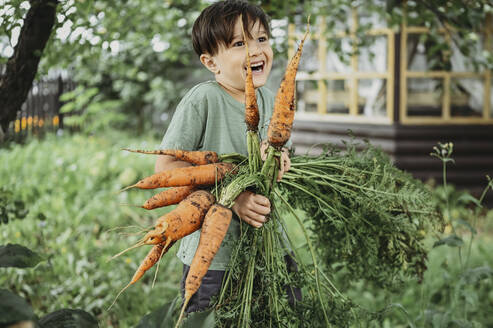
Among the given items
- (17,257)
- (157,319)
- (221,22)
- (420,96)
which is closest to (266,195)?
(157,319)

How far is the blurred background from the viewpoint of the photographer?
2266 millimetres

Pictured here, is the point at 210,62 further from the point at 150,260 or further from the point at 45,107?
the point at 45,107

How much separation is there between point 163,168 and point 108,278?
5.69 feet

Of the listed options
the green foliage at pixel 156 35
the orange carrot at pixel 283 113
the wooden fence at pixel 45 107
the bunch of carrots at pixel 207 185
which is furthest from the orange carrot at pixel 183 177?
the wooden fence at pixel 45 107

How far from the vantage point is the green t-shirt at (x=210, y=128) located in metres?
1.60

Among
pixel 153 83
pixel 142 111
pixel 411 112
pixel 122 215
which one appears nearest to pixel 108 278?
pixel 122 215

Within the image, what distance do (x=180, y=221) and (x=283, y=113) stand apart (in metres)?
0.42

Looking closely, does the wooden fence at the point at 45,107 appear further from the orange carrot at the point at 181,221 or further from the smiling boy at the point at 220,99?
the orange carrot at the point at 181,221

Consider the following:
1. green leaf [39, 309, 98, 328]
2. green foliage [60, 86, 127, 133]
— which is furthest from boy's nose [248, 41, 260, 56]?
green foliage [60, 86, 127, 133]

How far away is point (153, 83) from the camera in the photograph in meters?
8.01

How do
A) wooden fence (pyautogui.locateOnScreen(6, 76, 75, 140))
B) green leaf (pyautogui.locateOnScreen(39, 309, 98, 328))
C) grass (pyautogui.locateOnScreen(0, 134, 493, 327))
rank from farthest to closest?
1. wooden fence (pyautogui.locateOnScreen(6, 76, 75, 140))
2. grass (pyautogui.locateOnScreen(0, 134, 493, 327))
3. green leaf (pyautogui.locateOnScreen(39, 309, 98, 328))

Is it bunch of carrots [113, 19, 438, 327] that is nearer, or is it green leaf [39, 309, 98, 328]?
green leaf [39, 309, 98, 328]

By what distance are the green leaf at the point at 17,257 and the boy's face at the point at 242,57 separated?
2.69ft

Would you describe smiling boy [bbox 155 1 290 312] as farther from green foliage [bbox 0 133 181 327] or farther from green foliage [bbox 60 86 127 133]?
green foliage [bbox 60 86 127 133]
